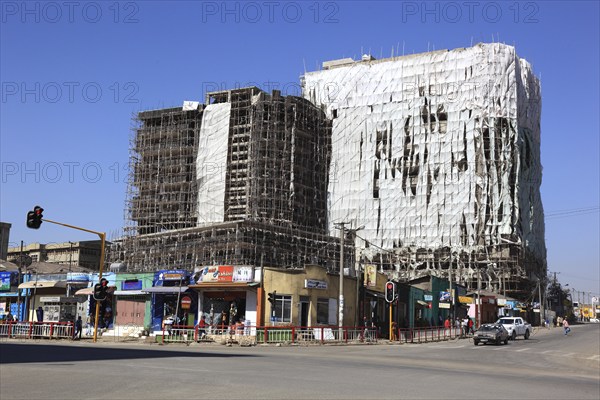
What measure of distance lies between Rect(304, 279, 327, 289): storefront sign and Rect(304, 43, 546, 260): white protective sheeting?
44.7 meters

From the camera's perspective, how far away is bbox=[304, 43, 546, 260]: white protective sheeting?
88.6 metres

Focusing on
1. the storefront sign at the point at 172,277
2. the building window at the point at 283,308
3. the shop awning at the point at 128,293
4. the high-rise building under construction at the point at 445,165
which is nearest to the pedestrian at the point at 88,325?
the shop awning at the point at 128,293

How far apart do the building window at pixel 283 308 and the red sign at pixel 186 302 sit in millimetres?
6127

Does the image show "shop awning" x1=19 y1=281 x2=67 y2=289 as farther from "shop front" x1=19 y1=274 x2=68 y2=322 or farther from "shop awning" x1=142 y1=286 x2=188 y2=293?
"shop awning" x1=142 y1=286 x2=188 y2=293

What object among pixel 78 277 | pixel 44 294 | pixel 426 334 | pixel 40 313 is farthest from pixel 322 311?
pixel 44 294

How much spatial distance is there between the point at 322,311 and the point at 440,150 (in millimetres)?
49167

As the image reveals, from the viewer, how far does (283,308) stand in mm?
45750

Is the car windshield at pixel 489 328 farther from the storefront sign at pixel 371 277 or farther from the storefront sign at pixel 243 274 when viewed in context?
the storefront sign at pixel 243 274

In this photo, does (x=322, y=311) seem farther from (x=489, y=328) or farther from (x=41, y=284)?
(x=41, y=284)

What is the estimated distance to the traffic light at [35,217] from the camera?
30469 mm

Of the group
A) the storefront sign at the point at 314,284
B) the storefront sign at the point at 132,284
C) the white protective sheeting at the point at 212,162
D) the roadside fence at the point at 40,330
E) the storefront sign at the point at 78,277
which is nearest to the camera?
the roadside fence at the point at 40,330

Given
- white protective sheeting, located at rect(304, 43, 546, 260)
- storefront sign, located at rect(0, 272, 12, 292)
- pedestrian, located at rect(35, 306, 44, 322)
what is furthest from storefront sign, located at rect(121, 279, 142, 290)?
white protective sheeting, located at rect(304, 43, 546, 260)

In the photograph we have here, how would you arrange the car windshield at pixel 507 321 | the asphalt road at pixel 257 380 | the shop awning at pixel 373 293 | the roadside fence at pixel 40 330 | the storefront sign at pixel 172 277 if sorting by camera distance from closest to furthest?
the asphalt road at pixel 257 380, the roadside fence at pixel 40 330, the storefront sign at pixel 172 277, the car windshield at pixel 507 321, the shop awning at pixel 373 293

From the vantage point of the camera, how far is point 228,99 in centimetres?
8838
